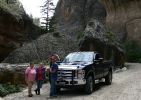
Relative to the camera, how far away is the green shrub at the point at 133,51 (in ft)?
153

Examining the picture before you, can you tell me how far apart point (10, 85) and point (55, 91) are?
353 cm

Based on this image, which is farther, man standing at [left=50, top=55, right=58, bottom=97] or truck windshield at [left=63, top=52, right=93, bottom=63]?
truck windshield at [left=63, top=52, right=93, bottom=63]

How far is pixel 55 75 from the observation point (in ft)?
56.6

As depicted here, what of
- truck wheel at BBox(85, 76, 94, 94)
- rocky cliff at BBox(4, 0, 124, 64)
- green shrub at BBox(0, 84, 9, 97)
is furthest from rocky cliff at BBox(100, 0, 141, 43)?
green shrub at BBox(0, 84, 9, 97)

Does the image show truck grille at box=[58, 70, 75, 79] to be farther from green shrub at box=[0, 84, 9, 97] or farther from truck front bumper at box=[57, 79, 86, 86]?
green shrub at box=[0, 84, 9, 97]

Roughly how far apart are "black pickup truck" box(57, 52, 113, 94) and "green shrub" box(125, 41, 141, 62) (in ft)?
88.2

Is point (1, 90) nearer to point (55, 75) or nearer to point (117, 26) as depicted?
point (55, 75)

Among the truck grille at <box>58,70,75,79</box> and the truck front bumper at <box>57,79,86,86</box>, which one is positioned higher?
the truck grille at <box>58,70,75,79</box>

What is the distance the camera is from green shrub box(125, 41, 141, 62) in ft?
153

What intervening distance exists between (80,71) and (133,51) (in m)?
30.7

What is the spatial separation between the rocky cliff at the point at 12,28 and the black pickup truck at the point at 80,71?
13525mm

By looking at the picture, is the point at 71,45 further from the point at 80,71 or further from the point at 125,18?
the point at 125,18

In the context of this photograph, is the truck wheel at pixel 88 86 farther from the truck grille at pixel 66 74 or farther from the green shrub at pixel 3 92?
the green shrub at pixel 3 92

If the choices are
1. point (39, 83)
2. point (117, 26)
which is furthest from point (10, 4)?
point (117, 26)
